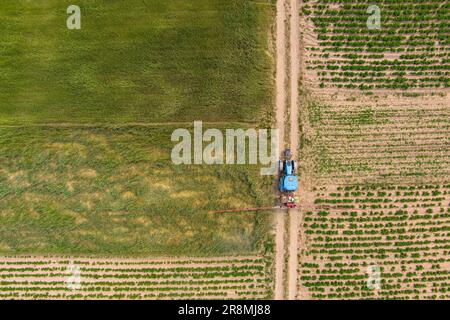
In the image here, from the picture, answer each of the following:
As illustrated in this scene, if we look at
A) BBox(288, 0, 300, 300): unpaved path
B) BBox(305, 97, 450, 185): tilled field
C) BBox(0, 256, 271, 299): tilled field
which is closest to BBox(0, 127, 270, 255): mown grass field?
BBox(0, 256, 271, 299): tilled field

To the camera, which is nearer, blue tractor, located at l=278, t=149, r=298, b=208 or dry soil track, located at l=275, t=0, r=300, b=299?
blue tractor, located at l=278, t=149, r=298, b=208

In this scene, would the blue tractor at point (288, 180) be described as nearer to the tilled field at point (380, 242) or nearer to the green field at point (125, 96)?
the green field at point (125, 96)

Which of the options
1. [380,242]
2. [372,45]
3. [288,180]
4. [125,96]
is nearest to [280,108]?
[288,180]

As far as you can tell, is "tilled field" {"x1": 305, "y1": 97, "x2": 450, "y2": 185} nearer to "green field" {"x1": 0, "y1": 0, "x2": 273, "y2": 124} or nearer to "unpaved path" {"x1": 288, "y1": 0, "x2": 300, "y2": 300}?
"unpaved path" {"x1": 288, "y1": 0, "x2": 300, "y2": 300}

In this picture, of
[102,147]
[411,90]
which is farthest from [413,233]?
[102,147]

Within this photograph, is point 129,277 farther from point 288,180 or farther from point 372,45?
point 372,45
